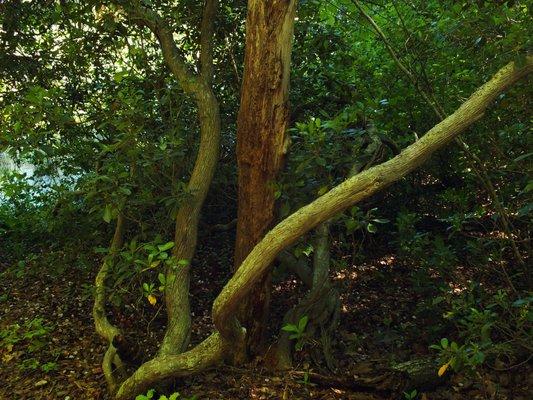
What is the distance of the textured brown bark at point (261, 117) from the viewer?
3.61 metres

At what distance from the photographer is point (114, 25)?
4.35m

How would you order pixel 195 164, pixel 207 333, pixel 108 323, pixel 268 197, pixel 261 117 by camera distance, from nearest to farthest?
1. pixel 261 117
2. pixel 268 197
3. pixel 108 323
4. pixel 195 164
5. pixel 207 333

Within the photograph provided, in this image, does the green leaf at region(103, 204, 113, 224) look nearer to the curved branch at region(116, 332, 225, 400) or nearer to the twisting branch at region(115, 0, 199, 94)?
the curved branch at region(116, 332, 225, 400)

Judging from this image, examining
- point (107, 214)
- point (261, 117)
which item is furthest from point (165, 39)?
point (107, 214)

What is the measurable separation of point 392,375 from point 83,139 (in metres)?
3.42

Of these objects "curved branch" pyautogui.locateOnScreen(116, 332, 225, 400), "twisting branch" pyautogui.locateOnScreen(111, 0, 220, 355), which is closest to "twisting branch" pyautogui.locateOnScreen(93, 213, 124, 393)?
"curved branch" pyautogui.locateOnScreen(116, 332, 225, 400)

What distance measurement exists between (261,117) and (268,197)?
0.59 metres

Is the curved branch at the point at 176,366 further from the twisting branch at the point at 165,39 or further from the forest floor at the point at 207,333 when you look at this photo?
the twisting branch at the point at 165,39

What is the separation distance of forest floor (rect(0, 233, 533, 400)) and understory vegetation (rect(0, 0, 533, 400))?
0.07ft

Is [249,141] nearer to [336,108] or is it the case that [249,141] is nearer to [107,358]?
[336,108]

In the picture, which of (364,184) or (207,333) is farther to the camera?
(207,333)

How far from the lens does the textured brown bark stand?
11.8ft

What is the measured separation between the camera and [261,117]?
146 inches

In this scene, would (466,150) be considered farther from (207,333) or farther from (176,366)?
(207,333)
